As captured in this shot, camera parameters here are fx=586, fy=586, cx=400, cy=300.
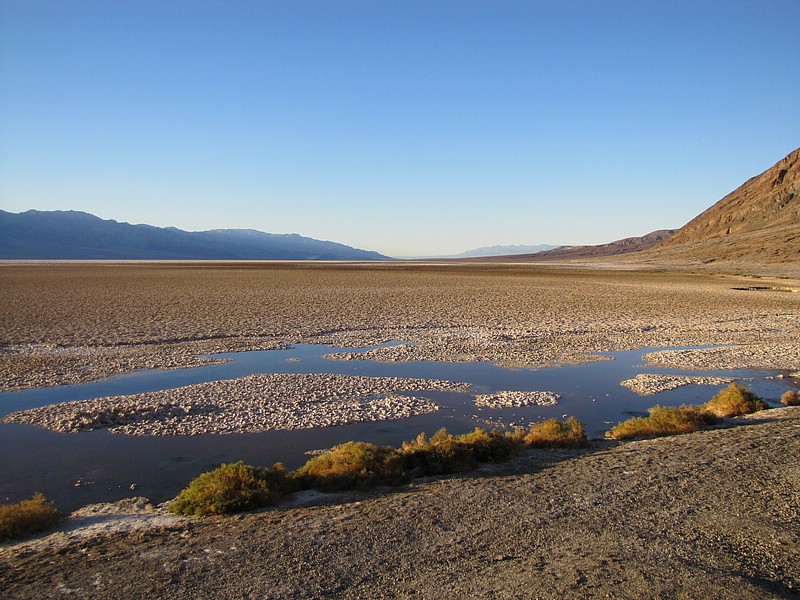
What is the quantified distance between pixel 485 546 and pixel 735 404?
26.0ft

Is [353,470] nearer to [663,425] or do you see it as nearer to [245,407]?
[245,407]

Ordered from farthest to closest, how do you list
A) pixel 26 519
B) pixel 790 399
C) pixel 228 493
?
1. pixel 790 399
2. pixel 228 493
3. pixel 26 519

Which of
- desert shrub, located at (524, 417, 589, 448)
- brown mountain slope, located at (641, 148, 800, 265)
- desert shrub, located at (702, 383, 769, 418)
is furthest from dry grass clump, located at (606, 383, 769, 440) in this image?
brown mountain slope, located at (641, 148, 800, 265)

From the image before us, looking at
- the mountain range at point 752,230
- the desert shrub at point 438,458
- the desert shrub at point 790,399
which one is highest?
the mountain range at point 752,230

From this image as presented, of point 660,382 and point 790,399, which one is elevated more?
point 790,399

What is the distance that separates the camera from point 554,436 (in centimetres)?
915

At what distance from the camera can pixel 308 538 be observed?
575 cm

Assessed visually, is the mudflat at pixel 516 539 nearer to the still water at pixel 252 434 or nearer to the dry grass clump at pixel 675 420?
the dry grass clump at pixel 675 420

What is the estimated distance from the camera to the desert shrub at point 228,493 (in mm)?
6559

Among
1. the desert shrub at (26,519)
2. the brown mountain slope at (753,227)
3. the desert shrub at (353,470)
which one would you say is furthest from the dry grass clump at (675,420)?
the brown mountain slope at (753,227)

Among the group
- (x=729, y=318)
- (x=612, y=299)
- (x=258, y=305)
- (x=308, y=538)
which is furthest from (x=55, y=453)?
(x=612, y=299)

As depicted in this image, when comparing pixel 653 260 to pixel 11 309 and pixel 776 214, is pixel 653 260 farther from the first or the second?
pixel 11 309

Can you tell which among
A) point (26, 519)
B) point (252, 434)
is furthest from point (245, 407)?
point (26, 519)

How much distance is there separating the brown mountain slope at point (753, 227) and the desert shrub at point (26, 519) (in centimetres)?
8778
